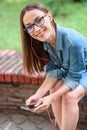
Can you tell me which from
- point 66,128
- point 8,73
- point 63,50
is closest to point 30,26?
point 63,50

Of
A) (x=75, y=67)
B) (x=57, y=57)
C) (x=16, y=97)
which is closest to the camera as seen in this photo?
(x=75, y=67)

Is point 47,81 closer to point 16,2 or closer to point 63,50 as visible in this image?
point 63,50

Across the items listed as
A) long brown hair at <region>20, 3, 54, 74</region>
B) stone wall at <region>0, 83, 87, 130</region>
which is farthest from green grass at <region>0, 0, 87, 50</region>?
long brown hair at <region>20, 3, 54, 74</region>

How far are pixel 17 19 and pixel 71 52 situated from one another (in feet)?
10.6

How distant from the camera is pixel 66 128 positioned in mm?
3189

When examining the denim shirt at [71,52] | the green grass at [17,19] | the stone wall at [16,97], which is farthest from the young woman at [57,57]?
the green grass at [17,19]

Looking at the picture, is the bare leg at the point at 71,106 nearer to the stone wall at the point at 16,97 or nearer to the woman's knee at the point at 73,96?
the woman's knee at the point at 73,96

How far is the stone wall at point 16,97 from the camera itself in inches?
162

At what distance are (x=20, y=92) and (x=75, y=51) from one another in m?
1.31

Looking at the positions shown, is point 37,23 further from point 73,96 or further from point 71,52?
point 73,96

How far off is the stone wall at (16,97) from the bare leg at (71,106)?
90 centimetres

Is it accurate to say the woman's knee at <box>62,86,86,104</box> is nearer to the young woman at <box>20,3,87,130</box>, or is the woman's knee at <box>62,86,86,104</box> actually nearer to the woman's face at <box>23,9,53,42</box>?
the young woman at <box>20,3,87,130</box>

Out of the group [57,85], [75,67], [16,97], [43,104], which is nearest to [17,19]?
[16,97]

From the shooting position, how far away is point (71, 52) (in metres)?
3.17
